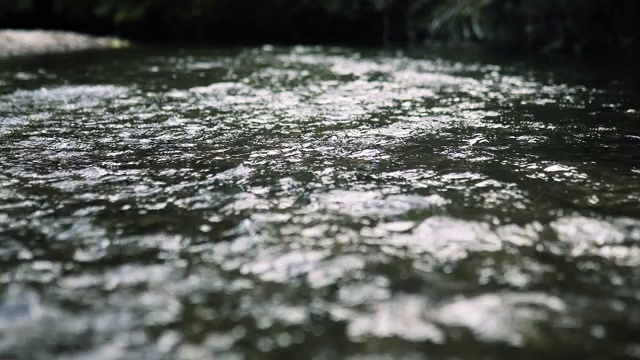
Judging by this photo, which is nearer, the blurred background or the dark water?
the dark water

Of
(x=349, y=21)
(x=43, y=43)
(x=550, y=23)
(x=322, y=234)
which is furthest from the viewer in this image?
(x=349, y=21)

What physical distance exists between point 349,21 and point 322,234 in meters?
12.9

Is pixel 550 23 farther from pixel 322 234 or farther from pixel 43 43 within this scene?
pixel 322 234

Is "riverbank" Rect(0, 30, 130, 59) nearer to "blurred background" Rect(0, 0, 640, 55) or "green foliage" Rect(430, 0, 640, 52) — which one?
"blurred background" Rect(0, 0, 640, 55)

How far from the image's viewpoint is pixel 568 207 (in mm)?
1908

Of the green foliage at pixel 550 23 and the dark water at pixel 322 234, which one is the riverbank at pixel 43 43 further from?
the green foliage at pixel 550 23

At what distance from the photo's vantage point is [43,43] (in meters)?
9.45

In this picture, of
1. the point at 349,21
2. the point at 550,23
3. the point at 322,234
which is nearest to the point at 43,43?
the point at 349,21

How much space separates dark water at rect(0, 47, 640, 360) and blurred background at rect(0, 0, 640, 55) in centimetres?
550

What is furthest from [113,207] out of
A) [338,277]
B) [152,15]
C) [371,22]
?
[152,15]

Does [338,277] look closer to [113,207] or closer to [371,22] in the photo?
[113,207]

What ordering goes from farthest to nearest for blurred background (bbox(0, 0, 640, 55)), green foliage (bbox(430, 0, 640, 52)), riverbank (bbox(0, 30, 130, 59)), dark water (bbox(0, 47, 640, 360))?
riverbank (bbox(0, 30, 130, 59)) < blurred background (bbox(0, 0, 640, 55)) < green foliage (bbox(430, 0, 640, 52)) < dark water (bbox(0, 47, 640, 360))

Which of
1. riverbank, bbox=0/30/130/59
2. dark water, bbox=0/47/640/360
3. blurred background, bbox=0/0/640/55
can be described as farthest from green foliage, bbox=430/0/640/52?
riverbank, bbox=0/30/130/59

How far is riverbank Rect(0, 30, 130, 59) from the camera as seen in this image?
8.87 m
